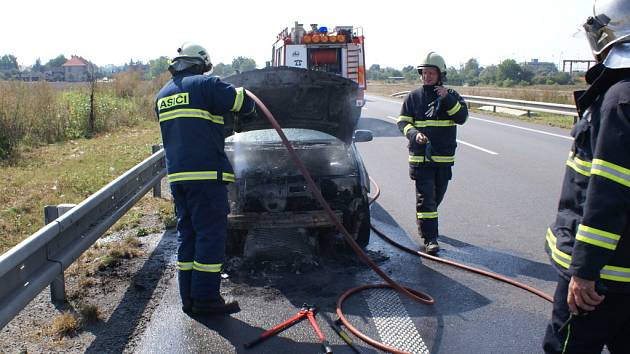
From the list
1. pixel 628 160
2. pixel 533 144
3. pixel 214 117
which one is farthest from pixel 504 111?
pixel 628 160

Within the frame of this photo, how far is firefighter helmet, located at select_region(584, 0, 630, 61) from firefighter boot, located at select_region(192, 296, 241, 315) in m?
3.01

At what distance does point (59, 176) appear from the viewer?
9.66m

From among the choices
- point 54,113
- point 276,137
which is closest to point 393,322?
point 276,137

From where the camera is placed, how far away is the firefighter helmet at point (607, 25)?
2.34 meters

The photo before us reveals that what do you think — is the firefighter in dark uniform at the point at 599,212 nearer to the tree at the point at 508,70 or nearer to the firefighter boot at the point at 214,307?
the firefighter boot at the point at 214,307

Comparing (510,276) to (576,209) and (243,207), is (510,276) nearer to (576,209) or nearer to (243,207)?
(243,207)

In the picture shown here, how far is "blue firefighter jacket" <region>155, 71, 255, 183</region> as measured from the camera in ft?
14.2

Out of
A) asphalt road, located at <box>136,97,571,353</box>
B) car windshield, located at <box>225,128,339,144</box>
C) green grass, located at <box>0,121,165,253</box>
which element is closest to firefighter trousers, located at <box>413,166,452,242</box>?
asphalt road, located at <box>136,97,571,353</box>

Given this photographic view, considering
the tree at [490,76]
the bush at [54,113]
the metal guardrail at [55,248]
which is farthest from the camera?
the tree at [490,76]

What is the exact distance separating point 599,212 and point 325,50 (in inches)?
659

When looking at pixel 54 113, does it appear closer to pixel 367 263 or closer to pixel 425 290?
pixel 367 263

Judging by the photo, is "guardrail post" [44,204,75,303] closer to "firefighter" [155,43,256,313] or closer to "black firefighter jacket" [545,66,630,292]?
"firefighter" [155,43,256,313]

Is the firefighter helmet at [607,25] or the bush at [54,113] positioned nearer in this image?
the firefighter helmet at [607,25]

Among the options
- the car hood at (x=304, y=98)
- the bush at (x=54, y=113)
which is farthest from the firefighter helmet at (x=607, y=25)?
the bush at (x=54, y=113)
